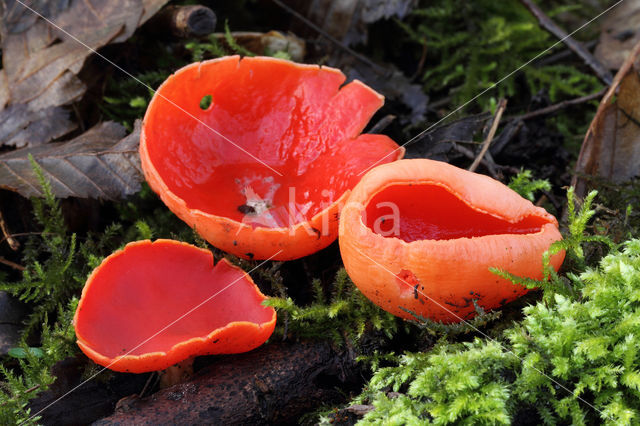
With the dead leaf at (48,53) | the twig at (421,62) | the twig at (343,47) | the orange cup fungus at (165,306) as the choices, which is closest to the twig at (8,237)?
the dead leaf at (48,53)

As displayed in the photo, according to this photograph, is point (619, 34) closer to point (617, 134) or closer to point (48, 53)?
point (617, 134)

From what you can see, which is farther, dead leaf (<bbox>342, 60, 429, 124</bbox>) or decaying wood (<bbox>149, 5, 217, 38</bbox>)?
dead leaf (<bbox>342, 60, 429, 124</bbox>)

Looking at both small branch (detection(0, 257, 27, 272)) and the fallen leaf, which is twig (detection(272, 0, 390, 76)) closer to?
the fallen leaf

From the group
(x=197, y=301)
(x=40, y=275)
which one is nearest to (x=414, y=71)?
(x=197, y=301)

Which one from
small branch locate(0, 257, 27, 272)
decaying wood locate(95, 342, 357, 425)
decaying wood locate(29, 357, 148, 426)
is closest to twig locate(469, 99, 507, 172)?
decaying wood locate(95, 342, 357, 425)

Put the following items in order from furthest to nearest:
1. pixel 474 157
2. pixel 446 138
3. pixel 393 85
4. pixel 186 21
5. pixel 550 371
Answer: pixel 393 85
pixel 186 21
pixel 446 138
pixel 474 157
pixel 550 371

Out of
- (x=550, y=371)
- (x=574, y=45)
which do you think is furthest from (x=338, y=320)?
(x=574, y=45)

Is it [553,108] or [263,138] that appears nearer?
[263,138]
